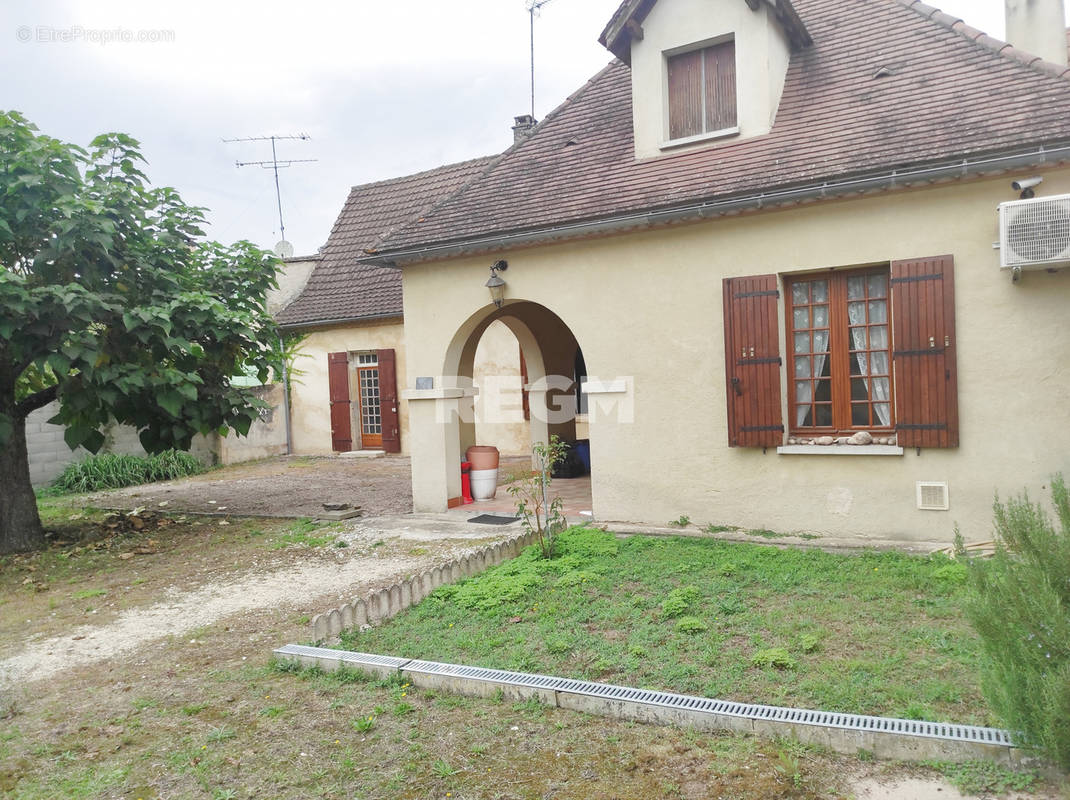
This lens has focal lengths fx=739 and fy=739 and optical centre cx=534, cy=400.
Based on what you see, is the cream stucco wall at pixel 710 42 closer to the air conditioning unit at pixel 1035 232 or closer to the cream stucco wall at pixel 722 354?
the cream stucco wall at pixel 722 354

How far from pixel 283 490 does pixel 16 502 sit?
4.50 metres

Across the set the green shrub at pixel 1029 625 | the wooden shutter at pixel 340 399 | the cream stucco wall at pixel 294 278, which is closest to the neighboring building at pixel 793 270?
the green shrub at pixel 1029 625

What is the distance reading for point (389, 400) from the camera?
17562 mm

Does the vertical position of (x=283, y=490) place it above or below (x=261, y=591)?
above

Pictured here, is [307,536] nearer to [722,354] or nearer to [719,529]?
[719,529]

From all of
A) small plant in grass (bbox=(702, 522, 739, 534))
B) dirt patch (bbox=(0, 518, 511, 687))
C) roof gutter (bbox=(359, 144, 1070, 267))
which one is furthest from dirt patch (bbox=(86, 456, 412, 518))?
small plant in grass (bbox=(702, 522, 739, 534))

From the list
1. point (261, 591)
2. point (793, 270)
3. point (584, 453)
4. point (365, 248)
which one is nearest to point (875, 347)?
point (793, 270)

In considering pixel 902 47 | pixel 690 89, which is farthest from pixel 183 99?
pixel 902 47

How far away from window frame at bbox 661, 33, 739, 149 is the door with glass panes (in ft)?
37.3

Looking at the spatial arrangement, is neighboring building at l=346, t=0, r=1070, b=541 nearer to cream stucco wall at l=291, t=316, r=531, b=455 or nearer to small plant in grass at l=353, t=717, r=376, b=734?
small plant in grass at l=353, t=717, r=376, b=734

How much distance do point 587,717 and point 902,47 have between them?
773cm

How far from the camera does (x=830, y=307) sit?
7.34 metres

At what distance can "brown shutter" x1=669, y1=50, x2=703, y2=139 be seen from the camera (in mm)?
8336

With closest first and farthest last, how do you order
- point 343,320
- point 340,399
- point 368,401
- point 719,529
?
1. point 719,529
2. point 343,320
3. point 340,399
4. point 368,401
